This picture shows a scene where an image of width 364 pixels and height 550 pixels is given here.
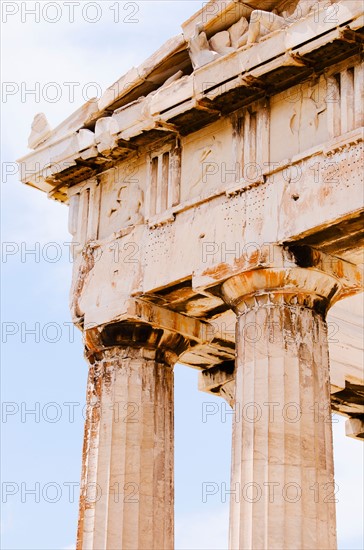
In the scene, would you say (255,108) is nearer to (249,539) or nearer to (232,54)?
(232,54)

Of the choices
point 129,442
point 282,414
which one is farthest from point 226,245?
point 129,442

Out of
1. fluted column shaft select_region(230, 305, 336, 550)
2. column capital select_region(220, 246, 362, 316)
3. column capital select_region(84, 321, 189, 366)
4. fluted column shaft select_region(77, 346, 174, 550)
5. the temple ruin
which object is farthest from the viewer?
column capital select_region(84, 321, 189, 366)

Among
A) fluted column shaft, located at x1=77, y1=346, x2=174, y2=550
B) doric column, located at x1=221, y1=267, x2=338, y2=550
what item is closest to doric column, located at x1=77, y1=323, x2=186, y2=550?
fluted column shaft, located at x1=77, y1=346, x2=174, y2=550

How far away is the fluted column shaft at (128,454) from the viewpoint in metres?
27.8

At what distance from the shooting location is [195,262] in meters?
27.5

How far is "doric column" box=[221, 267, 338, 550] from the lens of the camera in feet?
81.1

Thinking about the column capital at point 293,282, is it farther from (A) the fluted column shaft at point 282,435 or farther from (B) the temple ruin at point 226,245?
(A) the fluted column shaft at point 282,435

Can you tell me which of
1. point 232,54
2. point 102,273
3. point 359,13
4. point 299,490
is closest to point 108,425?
point 102,273

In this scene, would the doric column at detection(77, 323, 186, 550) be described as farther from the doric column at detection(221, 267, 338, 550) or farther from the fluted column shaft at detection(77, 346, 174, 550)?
the doric column at detection(221, 267, 338, 550)

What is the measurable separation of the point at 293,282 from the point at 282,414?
2.24 metres

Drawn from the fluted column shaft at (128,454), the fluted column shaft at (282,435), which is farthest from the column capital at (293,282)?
the fluted column shaft at (128,454)

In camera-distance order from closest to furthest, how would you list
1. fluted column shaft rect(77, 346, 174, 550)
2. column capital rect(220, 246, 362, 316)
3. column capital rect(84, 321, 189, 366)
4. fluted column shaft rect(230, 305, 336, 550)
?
fluted column shaft rect(230, 305, 336, 550), column capital rect(220, 246, 362, 316), fluted column shaft rect(77, 346, 174, 550), column capital rect(84, 321, 189, 366)

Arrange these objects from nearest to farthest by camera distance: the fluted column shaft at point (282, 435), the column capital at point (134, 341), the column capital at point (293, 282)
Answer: the fluted column shaft at point (282, 435) < the column capital at point (293, 282) < the column capital at point (134, 341)

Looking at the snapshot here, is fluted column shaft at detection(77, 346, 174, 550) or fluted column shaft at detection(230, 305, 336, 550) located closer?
fluted column shaft at detection(230, 305, 336, 550)
